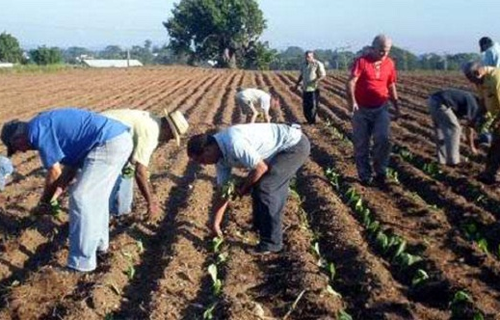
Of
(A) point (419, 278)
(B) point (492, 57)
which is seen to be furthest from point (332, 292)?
(B) point (492, 57)

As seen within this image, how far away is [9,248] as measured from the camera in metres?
6.46

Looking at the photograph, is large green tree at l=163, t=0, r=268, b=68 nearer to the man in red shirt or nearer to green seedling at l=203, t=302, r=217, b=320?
the man in red shirt

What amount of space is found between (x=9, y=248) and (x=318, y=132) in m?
8.29

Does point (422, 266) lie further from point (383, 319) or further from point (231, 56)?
point (231, 56)

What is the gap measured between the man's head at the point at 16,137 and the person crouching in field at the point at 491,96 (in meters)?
5.34

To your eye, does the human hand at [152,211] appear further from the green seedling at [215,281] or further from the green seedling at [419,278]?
the green seedling at [419,278]

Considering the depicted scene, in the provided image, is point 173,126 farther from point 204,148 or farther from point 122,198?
point 122,198

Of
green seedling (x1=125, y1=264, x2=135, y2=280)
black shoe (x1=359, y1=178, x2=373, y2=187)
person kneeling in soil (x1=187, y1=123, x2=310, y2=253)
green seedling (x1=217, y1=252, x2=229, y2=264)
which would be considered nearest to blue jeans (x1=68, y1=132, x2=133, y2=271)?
green seedling (x1=125, y1=264, x2=135, y2=280)

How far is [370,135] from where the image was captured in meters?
9.15

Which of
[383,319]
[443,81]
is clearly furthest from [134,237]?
[443,81]

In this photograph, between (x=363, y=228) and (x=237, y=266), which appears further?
(x=363, y=228)

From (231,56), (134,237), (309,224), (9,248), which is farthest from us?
(231,56)

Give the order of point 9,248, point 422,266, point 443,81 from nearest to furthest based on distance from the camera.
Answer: point 422,266 < point 9,248 < point 443,81

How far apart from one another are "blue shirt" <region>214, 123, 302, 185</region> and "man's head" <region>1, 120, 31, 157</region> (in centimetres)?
137
